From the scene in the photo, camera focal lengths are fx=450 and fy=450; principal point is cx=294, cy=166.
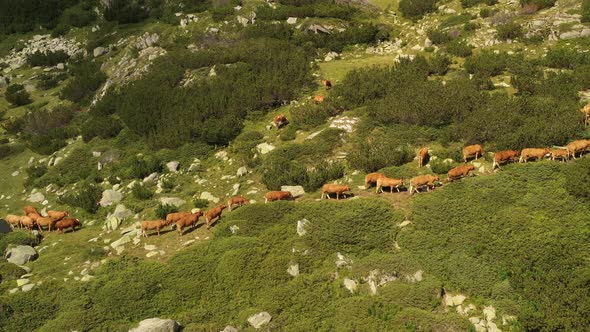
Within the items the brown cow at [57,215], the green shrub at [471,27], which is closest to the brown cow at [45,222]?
the brown cow at [57,215]

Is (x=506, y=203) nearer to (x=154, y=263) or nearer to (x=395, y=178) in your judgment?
(x=395, y=178)

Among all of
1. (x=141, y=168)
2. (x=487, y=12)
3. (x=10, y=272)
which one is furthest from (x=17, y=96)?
(x=487, y=12)

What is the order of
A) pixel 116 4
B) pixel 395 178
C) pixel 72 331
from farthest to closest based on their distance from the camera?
pixel 116 4 → pixel 395 178 → pixel 72 331

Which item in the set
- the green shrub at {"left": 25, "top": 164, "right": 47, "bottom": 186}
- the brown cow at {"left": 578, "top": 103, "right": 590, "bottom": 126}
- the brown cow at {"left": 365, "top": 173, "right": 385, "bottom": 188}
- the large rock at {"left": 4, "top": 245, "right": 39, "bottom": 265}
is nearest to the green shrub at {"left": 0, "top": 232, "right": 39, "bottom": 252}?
the large rock at {"left": 4, "top": 245, "right": 39, "bottom": 265}

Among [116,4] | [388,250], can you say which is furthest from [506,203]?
[116,4]

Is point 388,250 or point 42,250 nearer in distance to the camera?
point 388,250

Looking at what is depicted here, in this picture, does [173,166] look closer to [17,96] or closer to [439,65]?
[439,65]
